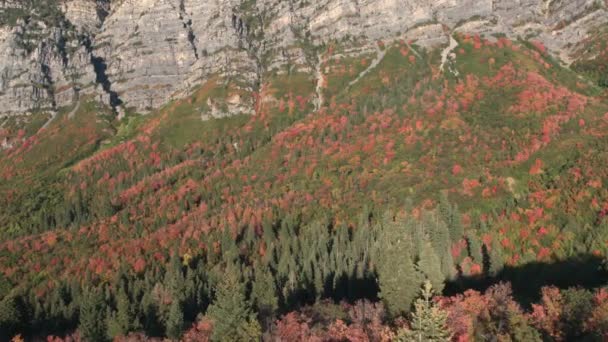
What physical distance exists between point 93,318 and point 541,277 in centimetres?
8841

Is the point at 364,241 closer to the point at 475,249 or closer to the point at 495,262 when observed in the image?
the point at 475,249

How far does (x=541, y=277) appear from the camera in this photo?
96125 mm

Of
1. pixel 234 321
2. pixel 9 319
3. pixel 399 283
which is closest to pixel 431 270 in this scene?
pixel 399 283

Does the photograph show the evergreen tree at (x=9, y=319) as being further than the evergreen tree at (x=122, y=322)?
Yes

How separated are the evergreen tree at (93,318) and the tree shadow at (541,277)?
223 feet

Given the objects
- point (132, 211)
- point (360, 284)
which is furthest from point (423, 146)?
point (132, 211)

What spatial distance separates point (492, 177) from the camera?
14512 centimetres

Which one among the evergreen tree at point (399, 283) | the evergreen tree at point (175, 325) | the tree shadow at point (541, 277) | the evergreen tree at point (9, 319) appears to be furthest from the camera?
the evergreen tree at point (9, 319)

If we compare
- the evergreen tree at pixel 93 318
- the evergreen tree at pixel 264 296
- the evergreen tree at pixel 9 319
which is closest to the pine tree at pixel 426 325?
the evergreen tree at pixel 264 296

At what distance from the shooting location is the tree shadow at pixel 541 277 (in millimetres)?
89062

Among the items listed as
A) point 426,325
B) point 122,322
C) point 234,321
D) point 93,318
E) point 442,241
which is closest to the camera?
point 426,325

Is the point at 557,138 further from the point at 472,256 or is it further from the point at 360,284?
the point at 360,284

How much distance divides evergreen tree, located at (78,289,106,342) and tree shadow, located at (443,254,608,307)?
2680 inches

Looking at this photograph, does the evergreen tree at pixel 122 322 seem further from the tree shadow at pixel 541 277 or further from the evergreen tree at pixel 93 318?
the tree shadow at pixel 541 277
